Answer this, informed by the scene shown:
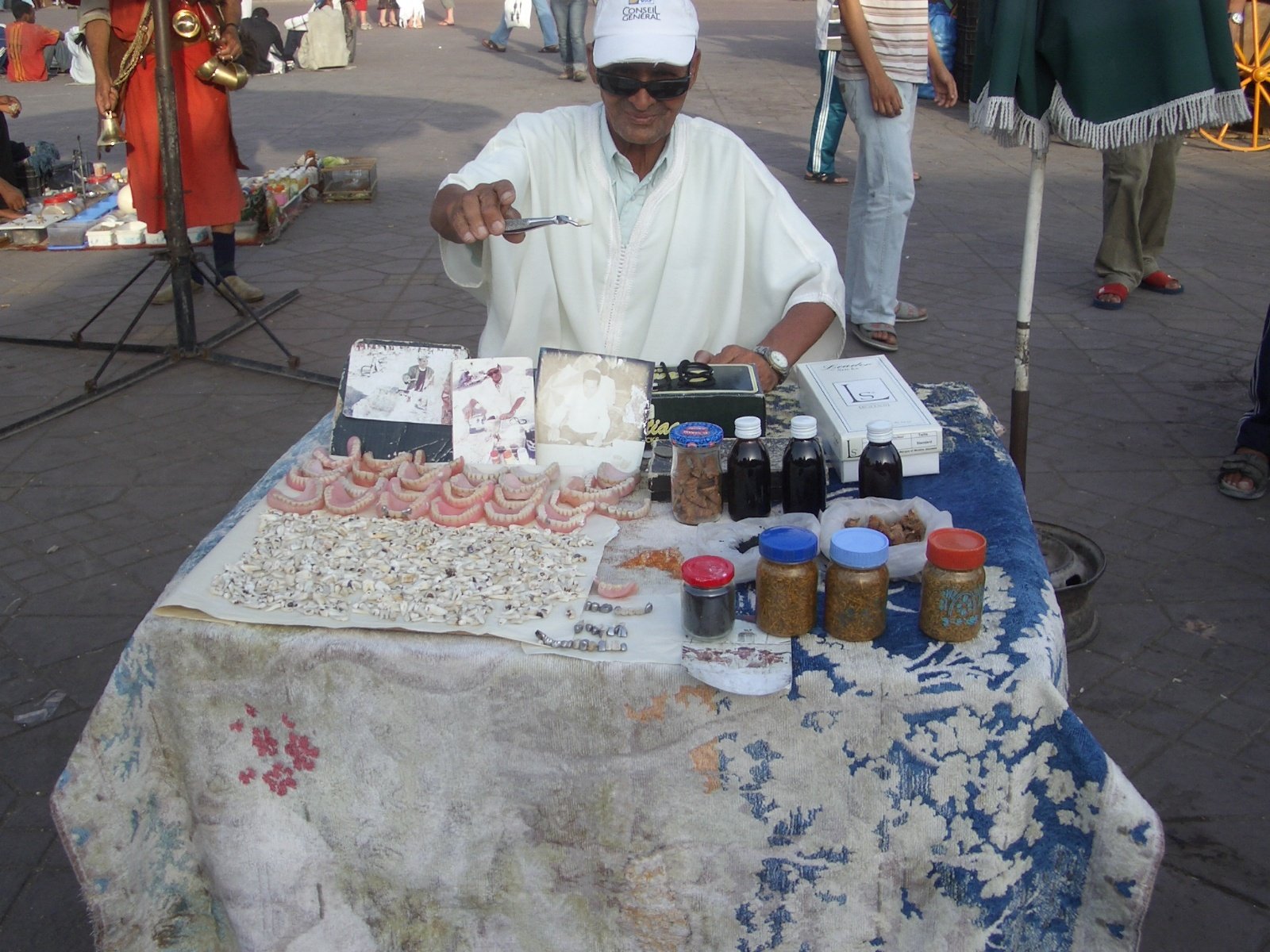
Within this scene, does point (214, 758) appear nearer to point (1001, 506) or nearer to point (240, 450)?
point (1001, 506)

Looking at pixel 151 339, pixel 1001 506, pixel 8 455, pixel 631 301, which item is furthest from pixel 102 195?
pixel 1001 506

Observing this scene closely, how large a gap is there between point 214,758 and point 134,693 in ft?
0.46

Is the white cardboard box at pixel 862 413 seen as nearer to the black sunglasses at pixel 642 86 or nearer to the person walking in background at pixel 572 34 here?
the black sunglasses at pixel 642 86

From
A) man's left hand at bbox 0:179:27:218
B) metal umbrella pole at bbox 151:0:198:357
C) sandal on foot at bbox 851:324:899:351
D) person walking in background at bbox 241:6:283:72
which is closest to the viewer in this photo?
metal umbrella pole at bbox 151:0:198:357

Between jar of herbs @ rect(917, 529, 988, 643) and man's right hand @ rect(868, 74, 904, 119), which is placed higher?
man's right hand @ rect(868, 74, 904, 119)

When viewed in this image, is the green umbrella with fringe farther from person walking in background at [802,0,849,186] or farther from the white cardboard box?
person walking in background at [802,0,849,186]

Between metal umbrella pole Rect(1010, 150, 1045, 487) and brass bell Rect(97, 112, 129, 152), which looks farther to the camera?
brass bell Rect(97, 112, 129, 152)

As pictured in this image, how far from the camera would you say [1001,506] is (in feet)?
5.84

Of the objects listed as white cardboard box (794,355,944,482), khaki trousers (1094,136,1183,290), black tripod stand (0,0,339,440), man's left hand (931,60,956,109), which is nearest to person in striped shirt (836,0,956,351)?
man's left hand (931,60,956,109)

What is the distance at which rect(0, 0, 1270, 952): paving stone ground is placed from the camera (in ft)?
7.75

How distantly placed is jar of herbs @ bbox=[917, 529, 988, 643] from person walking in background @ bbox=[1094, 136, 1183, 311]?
408 centimetres

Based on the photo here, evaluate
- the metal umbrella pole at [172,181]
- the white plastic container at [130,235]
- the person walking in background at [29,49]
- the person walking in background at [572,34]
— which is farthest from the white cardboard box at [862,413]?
the person walking in background at [29,49]

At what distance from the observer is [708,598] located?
1427mm

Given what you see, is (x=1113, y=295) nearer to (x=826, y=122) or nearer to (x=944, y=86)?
(x=944, y=86)
